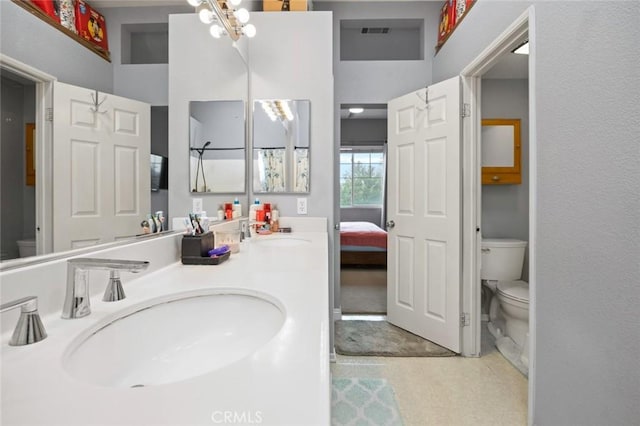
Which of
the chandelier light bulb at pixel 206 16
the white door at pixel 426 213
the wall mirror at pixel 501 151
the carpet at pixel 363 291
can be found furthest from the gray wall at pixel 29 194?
the wall mirror at pixel 501 151

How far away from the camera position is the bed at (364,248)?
14.6 ft

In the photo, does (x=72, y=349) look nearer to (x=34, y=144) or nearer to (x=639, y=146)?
(x=34, y=144)

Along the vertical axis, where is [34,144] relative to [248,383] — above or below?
above

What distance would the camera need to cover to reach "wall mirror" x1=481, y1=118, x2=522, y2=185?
2615 millimetres

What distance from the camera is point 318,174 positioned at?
2250mm

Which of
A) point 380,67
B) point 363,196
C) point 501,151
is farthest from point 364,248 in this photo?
point 380,67

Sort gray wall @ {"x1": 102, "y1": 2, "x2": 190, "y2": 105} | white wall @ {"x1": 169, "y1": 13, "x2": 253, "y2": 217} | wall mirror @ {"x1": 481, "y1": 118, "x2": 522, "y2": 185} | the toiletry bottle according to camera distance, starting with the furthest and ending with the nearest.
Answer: wall mirror @ {"x1": 481, "y1": 118, "x2": 522, "y2": 185} < the toiletry bottle < white wall @ {"x1": 169, "y1": 13, "x2": 253, "y2": 217} < gray wall @ {"x1": 102, "y1": 2, "x2": 190, "y2": 105}

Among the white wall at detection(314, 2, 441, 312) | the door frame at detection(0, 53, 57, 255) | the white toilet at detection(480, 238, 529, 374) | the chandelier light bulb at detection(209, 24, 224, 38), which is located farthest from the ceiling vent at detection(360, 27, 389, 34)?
the door frame at detection(0, 53, 57, 255)

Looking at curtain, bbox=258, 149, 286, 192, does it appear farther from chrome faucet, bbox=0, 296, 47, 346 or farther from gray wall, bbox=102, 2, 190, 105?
chrome faucet, bbox=0, 296, 47, 346

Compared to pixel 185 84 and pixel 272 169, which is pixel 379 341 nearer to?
pixel 272 169

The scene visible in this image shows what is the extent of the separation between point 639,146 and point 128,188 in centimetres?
152

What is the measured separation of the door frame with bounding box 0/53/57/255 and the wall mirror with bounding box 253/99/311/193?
5.40 ft

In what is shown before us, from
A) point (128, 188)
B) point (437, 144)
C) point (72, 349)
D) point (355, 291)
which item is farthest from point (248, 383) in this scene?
point (355, 291)

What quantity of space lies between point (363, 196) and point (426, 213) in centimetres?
441
